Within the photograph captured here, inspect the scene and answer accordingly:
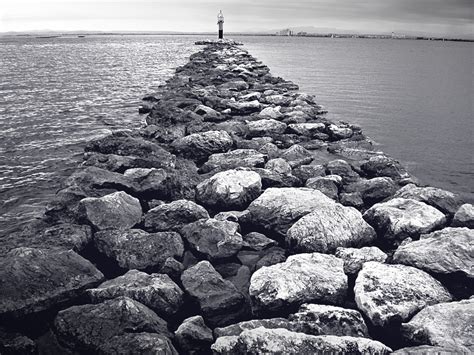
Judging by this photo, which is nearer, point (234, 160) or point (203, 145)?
point (234, 160)

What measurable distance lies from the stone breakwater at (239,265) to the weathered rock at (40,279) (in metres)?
0.01

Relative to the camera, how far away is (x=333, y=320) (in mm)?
4230

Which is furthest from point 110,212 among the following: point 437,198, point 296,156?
point 437,198

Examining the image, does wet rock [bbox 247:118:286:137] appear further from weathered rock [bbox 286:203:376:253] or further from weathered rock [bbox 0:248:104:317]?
weathered rock [bbox 0:248:104:317]

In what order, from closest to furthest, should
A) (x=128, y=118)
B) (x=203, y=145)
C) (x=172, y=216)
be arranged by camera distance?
(x=172, y=216) < (x=203, y=145) < (x=128, y=118)

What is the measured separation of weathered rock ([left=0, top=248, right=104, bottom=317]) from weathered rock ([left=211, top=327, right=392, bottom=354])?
6.85ft

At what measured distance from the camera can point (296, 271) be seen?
4879 mm

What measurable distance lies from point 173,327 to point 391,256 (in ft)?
10.7

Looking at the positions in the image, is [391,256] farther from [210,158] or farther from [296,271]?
[210,158]

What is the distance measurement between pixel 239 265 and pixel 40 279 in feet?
8.75

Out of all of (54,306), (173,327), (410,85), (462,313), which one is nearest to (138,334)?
(173,327)

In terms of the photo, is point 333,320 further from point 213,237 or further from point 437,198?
point 437,198

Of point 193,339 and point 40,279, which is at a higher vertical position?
point 40,279

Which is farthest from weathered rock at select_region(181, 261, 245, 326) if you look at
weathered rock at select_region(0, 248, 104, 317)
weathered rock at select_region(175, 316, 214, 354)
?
weathered rock at select_region(0, 248, 104, 317)
